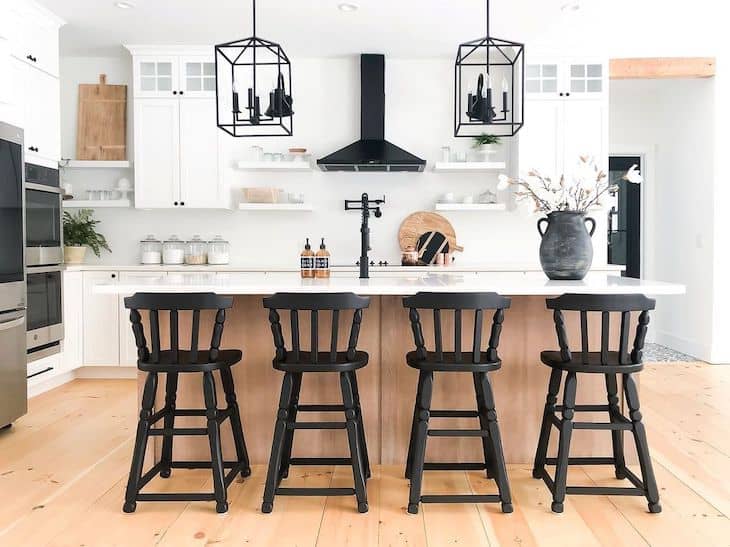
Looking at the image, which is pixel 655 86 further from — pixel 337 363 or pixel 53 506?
pixel 53 506

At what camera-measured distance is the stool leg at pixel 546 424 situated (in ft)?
10.2

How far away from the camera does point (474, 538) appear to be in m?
2.59

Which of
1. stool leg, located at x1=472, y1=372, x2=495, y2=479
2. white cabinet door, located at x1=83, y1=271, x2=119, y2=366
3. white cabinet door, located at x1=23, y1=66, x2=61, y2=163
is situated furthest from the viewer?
white cabinet door, located at x1=83, y1=271, x2=119, y2=366

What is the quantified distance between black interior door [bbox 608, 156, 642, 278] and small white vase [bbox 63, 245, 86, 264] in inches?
215

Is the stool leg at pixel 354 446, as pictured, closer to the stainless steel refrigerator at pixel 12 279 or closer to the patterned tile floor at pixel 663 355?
the stainless steel refrigerator at pixel 12 279

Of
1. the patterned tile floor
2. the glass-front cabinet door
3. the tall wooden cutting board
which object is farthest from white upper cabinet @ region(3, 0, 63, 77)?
the patterned tile floor

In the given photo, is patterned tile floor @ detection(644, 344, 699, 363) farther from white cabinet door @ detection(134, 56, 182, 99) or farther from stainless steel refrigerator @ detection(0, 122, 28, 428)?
stainless steel refrigerator @ detection(0, 122, 28, 428)

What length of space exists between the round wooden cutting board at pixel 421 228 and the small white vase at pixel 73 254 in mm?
2757

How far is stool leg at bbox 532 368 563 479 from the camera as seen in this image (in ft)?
10.2

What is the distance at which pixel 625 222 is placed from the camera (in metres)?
7.72

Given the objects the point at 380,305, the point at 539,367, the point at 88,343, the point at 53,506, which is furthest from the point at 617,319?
the point at 88,343

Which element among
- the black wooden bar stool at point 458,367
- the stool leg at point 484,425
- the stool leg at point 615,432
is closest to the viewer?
the black wooden bar stool at point 458,367

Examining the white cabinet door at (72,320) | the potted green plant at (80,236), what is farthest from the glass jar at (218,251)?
the white cabinet door at (72,320)

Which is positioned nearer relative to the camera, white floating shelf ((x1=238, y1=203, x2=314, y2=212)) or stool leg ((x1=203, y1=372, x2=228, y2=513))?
stool leg ((x1=203, y1=372, x2=228, y2=513))
